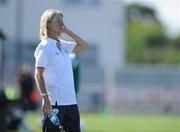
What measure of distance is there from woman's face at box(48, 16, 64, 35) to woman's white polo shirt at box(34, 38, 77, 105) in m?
0.12

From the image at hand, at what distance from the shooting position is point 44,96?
10.4 metres

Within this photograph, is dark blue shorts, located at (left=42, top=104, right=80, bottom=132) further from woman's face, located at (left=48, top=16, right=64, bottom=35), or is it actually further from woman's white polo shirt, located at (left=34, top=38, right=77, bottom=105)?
woman's face, located at (left=48, top=16, right=64, bottom=35)

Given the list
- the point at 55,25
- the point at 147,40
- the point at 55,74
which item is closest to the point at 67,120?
the point at 55,74

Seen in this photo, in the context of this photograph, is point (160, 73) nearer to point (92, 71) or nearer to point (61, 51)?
point (92, 71)

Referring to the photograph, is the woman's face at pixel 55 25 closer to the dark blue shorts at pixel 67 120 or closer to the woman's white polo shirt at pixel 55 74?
the woman's white polo shirt at pixel 55 74

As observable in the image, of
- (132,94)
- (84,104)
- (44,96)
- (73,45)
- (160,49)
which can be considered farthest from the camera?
(160,49)

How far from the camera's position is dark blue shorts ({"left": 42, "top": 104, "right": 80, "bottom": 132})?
34.9 ft

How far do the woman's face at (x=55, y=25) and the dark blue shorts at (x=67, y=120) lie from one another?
0.89 metres

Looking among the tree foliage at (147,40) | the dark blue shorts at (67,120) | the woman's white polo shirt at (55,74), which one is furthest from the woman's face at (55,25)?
the tree foliage at (147,40)

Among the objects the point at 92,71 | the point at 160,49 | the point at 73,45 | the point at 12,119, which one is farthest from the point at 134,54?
the point at 73,45

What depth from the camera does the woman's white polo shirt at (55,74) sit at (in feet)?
34.8

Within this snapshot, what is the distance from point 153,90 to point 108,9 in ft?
42.8

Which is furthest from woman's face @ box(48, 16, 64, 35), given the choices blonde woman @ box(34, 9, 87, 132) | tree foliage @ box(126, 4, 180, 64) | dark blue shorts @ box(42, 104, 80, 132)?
tree foliage @ box(126, 4, 180, 64)

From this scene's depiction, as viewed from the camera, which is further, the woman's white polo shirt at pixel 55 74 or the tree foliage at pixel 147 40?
the tree foliage at pixel 147 40
